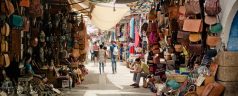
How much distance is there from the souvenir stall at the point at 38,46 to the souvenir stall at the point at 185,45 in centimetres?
310

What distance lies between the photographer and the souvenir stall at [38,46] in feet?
32.5

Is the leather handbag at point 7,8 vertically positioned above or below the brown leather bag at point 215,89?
above

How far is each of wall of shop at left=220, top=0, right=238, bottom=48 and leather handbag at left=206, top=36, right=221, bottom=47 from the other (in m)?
0.13

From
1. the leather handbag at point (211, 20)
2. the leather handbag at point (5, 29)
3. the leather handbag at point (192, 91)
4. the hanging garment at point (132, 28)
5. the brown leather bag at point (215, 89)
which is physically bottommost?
the leather handbag at point (192, 91)

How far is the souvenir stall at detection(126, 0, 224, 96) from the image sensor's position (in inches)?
334

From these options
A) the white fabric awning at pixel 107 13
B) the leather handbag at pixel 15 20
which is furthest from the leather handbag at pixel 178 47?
the white fabric awning at pixel 107 13

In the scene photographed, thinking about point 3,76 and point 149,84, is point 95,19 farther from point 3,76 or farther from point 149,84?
point 3,76

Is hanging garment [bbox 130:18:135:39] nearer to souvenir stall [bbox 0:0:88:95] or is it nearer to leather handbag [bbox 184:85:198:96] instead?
souvenir stall [bbox 0:0:88:95]

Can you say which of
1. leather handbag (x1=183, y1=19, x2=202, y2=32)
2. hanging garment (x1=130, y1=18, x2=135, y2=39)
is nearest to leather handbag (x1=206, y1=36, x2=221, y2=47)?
leather handbag (x1=183, y1=19, x2=202, y2=32)

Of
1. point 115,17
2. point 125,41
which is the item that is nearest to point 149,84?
point 115,17

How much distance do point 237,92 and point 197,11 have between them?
1.89 meters

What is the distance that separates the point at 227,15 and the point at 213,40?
2.23 feet

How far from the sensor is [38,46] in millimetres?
13719

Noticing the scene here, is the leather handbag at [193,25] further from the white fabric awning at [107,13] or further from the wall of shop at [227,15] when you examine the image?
the white fabric awning at [107,13]
